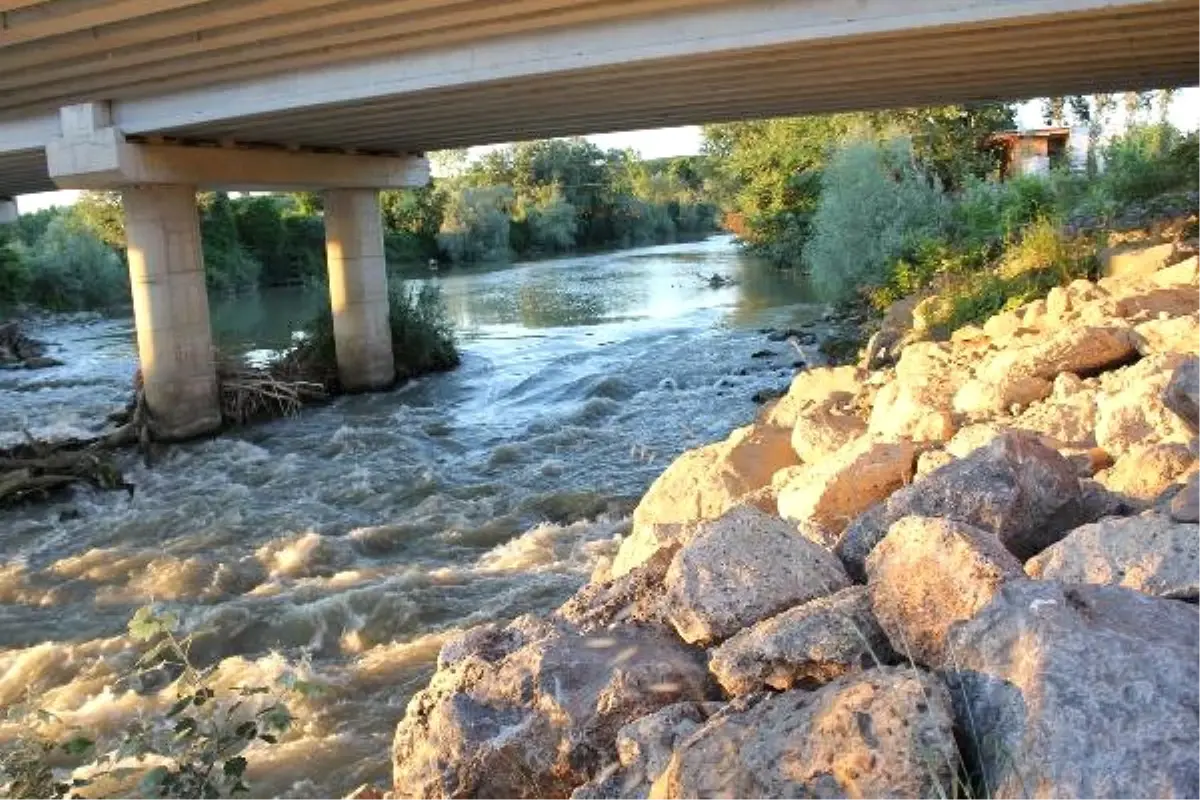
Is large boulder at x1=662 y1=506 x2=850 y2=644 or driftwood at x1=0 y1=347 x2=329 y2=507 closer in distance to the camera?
large boulder at x1=662 y1=506 x2=850 y2=644

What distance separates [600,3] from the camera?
9352 millimetres

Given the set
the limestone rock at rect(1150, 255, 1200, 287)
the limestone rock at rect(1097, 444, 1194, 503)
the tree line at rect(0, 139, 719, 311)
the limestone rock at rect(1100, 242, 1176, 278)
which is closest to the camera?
the limestone rock at rect(1097, 444, 1194, 503)

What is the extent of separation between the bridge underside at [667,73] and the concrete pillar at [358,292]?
5.70 ft

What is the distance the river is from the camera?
6555mm

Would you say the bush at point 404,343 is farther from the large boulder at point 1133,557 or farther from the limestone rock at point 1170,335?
the large boulder at point 1133,557

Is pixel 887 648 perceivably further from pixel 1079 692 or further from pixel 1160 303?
pixel 1160 303

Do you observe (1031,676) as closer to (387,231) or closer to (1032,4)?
(1032,4)

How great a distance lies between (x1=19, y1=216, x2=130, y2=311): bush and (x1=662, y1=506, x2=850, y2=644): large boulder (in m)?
38.2

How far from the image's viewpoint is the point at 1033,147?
3791 cm

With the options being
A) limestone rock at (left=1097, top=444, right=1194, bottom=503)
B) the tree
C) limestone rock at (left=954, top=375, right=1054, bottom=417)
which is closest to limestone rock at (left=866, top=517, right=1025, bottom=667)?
limestone rock at (left=1097, top=444, right=1194, bottom=503)

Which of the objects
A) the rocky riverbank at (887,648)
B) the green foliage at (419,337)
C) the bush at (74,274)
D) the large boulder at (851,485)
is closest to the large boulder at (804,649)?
the rocky riverbank at (887,648)

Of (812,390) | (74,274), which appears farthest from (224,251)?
(812,390)

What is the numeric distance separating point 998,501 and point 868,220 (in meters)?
16.6

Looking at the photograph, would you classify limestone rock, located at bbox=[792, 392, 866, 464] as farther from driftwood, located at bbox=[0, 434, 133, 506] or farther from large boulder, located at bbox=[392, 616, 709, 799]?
driftwood, located at bbox=[0, 434, 133, 506]
